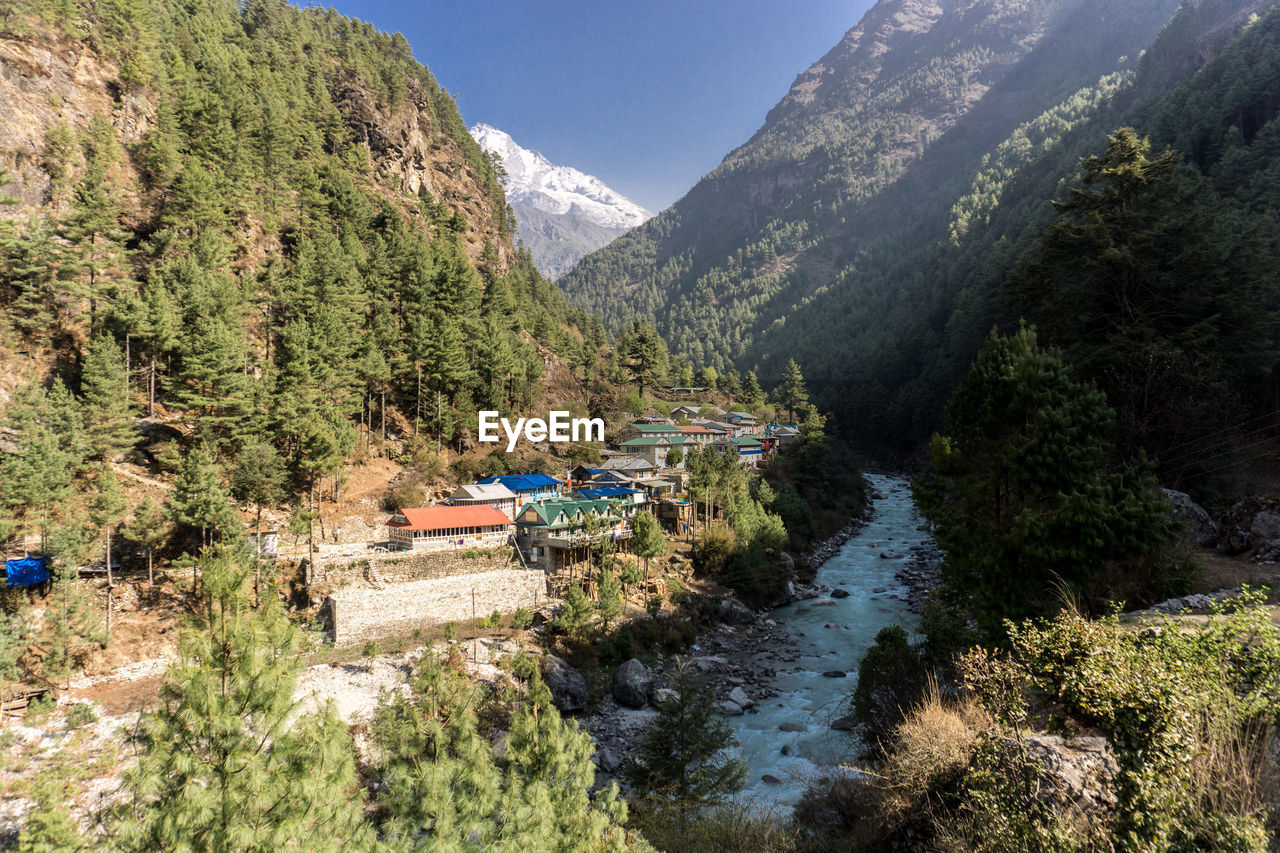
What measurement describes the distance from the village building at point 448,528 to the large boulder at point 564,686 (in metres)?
10.6

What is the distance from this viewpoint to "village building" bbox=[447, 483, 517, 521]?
38969 mm

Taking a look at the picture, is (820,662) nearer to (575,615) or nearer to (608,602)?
(608,602)

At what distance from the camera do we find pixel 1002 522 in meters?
17.4

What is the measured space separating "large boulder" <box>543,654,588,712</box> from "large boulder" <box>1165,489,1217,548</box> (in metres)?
25.3

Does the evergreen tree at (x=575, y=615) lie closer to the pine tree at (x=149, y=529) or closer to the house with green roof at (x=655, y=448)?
the pine tree at (x=149, y=529)

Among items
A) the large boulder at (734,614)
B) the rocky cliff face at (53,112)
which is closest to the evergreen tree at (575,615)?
the large boulder at (734,614)

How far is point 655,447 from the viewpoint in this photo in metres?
61.1

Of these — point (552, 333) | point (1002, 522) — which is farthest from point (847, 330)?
point (1002, 522)

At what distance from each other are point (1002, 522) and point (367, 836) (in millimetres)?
18909

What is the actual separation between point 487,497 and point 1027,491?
3291 cm

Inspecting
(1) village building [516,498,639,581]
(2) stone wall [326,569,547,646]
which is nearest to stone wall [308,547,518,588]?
A: (2) stone wall [326,569,547,646]

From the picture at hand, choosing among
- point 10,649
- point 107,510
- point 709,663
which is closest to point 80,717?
point 10,649

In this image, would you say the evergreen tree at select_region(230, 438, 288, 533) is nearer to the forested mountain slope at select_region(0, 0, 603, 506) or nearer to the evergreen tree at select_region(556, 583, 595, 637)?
the forested mountain slope at select_region(0, 0, 603, 506)

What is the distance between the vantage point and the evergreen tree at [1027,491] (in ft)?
47.5
